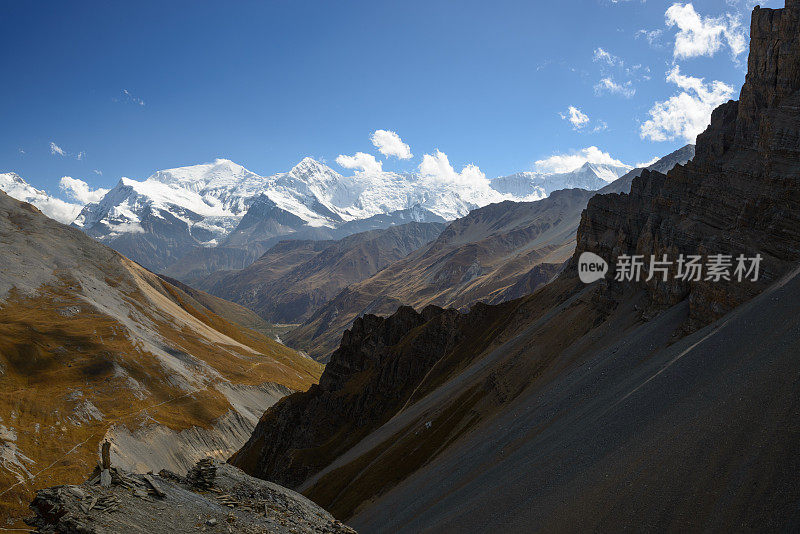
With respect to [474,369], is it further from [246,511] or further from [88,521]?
[88,521]

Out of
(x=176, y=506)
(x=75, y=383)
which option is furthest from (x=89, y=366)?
(x=176, y=506)

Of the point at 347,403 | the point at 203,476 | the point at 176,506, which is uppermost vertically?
the point at 176,506

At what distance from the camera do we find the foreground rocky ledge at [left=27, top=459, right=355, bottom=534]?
63.4 ft

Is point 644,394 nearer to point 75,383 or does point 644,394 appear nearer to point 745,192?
point 745,192

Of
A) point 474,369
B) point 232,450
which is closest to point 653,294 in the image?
point 474,369

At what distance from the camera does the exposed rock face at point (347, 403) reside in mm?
80562

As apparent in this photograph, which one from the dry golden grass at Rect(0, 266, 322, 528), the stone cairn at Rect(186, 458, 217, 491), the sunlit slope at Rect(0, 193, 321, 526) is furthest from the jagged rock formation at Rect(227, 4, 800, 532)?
Answer: the dry golden grass at Rect(0, 266, 322, 528)

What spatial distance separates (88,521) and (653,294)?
54240 mm

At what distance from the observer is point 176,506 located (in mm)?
23375

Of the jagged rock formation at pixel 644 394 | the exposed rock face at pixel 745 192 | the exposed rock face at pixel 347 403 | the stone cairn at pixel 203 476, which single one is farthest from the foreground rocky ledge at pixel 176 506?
the exposed rock face at pixel 347 403

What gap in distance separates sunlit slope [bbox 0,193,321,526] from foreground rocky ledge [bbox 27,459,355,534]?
5527 cm

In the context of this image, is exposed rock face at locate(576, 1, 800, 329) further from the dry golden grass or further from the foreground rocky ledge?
the dry golden grass

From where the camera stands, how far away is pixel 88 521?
19.0m

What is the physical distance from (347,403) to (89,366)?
6619 cm
